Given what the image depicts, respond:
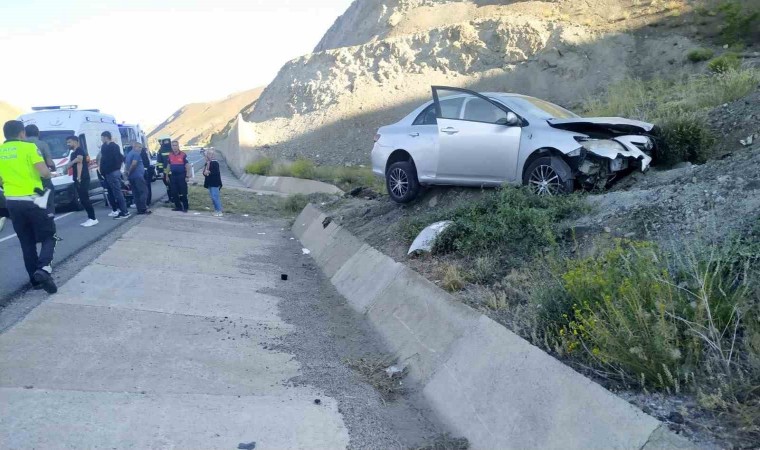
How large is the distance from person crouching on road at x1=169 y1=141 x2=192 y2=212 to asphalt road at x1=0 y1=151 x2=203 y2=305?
115 centimetres

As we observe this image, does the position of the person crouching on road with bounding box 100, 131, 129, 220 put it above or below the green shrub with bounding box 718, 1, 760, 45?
→ below

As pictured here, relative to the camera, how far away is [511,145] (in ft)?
32.0

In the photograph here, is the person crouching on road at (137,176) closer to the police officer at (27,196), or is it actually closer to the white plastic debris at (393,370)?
the police officer at (27,196)

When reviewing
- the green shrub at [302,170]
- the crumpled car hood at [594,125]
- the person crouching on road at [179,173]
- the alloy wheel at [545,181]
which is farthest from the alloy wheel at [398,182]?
the green shrub at [302,170]

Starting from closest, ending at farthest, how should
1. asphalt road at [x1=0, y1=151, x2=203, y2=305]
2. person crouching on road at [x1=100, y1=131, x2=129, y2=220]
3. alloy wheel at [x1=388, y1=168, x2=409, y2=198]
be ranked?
1. asphalt road at [x1=0, y1=151, x2=203, y2=305]
2. alloy wheel at [x1=388, y1=168, x2=409, y2=198]
3. person crouching on road at [x1=100, y1=131, x2=129, y2=220]

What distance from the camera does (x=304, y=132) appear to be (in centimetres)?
4638

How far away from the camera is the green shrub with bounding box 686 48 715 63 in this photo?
113 feet

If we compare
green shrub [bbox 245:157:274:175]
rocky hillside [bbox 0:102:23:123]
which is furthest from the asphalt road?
rocky hillside [bbox 0:102:23:123]

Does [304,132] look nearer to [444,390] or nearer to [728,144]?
[728,144]

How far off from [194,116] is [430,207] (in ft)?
548

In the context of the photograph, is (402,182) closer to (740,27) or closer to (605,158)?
(605,158)

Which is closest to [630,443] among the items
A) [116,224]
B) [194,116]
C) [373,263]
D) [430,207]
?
[373,263]

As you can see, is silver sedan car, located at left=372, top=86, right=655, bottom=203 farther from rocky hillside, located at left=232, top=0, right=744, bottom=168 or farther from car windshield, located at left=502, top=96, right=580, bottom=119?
rocky hillside, located at left=232, top=0, right=744, bottom=168

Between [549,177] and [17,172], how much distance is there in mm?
6657
